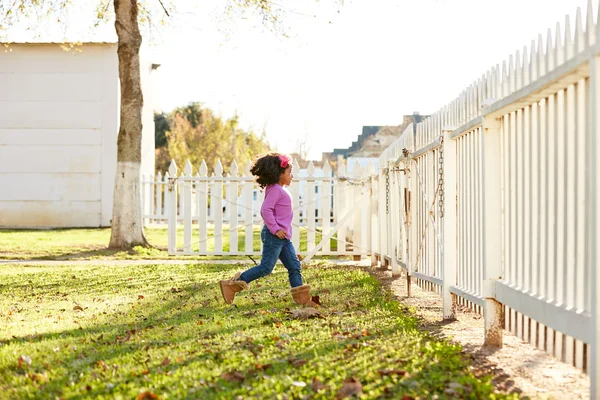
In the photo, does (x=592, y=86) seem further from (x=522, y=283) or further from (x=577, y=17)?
(x=522, y=283)

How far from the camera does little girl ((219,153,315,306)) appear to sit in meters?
7.10

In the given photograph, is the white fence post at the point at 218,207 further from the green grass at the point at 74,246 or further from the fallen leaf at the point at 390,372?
the fallen leaf at the point at 390,372

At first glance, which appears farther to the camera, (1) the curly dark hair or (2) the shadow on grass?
(1) the curly dark hair

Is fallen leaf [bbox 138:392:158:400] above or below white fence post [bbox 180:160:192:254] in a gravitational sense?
below

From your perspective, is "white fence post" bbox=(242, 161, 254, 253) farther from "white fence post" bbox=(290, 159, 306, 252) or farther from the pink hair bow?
the pink hair bow

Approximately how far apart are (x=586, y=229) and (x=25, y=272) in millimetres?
8784

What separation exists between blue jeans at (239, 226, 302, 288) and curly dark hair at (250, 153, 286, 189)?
448mm

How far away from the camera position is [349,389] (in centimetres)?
372

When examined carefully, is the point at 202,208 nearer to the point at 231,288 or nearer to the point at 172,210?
the point at 172,210

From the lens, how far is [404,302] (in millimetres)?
7414

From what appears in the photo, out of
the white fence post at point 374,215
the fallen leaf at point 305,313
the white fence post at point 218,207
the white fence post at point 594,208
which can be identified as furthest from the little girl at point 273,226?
the white fence post at point 218,207

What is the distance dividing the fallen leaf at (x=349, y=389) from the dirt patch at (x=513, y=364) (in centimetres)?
73

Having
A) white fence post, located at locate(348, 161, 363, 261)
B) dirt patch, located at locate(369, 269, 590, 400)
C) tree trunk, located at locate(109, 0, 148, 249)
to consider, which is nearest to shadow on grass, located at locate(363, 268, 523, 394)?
dirt patch, located at locate(369, 269, 590, 400)

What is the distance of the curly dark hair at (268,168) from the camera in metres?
7.16
